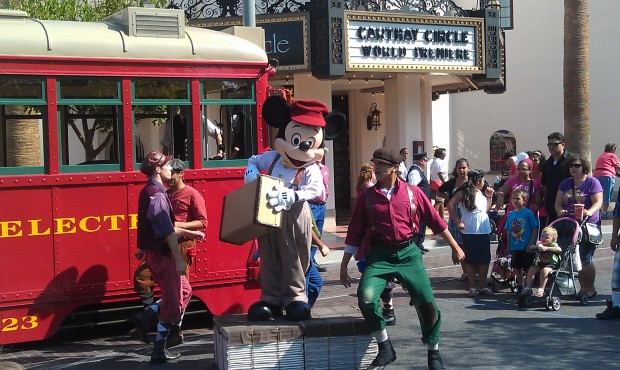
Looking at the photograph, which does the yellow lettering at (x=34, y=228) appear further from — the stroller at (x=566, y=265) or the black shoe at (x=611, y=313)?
the black shoe at (x=611, y=313)

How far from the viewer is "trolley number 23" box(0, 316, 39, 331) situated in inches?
318

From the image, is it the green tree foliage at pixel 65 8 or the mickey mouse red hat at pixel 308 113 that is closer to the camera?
the mickey mouse red hat at pixel 308 113

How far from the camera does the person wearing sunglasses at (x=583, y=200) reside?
10.3 meters

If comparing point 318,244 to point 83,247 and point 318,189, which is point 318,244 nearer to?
point 318,189

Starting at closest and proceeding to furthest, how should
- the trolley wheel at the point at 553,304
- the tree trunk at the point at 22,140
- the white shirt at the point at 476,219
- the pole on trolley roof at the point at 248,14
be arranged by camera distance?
the tree trunk at the point at 22,140
the trolley wheel at the point at 553,304
the white shirt at the point at 476,219
the pole on trolley roof at the point at 248,14

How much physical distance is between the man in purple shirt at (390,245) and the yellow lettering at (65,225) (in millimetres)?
2727

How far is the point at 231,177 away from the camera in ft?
30.1

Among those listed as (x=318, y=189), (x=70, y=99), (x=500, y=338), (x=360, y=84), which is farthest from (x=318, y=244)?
(x=360, y=84)

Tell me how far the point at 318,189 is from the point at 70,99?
2616mm

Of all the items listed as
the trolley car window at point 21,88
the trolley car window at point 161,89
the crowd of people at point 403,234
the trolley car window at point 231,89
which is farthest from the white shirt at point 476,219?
the trolley car window at point 21,88

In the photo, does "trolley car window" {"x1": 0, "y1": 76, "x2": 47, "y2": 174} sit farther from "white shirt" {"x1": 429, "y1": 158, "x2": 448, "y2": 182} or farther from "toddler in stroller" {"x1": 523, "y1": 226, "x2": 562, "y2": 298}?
"white shirt" {"x1": 429, "y1": 158, "x2": 448, "y2": 182}

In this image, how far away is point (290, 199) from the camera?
7059mm

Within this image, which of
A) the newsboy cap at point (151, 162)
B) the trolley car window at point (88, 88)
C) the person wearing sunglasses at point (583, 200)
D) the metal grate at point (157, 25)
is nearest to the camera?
the newsboy cap at point (151, 162)

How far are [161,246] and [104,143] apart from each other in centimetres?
159
